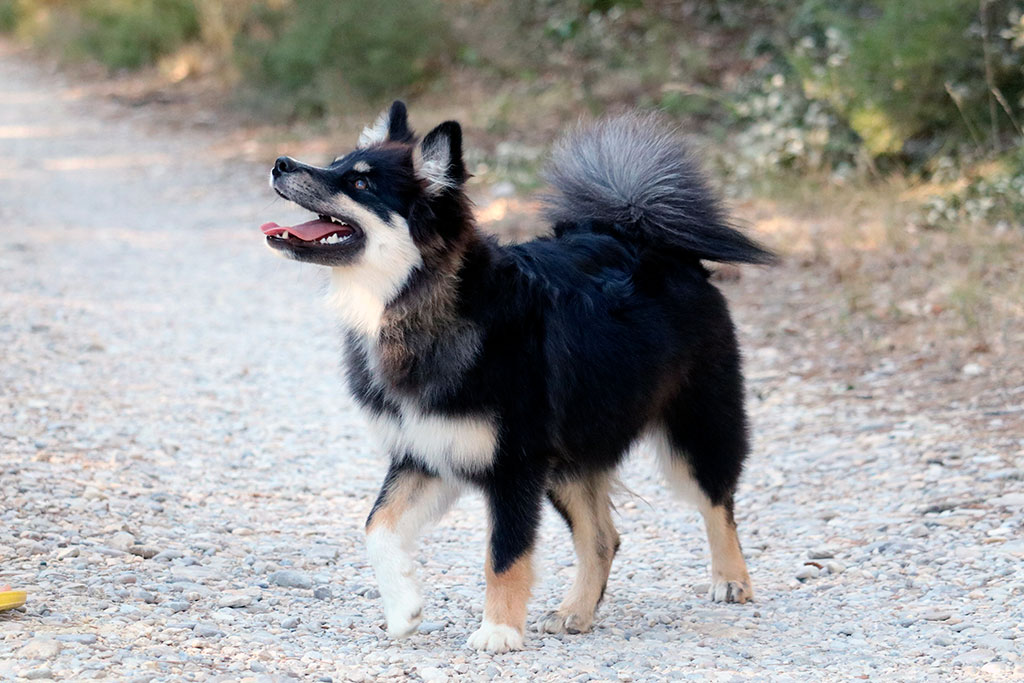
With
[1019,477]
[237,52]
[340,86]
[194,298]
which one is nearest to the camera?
[1019,477]

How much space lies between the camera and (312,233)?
412 centimetres

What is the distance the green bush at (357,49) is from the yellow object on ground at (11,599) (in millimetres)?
13221

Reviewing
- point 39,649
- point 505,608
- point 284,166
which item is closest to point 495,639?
point 505,608

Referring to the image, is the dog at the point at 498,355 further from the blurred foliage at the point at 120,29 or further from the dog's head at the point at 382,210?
the blurred foliage at the point at 120,29

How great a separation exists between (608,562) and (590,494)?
28 cm

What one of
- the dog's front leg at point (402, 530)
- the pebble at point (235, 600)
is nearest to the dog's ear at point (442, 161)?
the dog's front leg at point (402, 530)

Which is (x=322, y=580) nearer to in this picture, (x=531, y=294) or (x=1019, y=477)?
(x=531, y=294)

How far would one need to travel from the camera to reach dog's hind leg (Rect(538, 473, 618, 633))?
4.38 metres

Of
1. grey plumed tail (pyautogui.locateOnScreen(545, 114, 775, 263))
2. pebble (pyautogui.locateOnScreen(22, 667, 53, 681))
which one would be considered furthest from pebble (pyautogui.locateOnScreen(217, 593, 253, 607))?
grey plumed tail (pyautogui.locateOnScreen(545, 114, 775, 263))

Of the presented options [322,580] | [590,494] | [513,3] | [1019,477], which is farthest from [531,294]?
[513,3]

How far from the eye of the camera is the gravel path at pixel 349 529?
3.80m

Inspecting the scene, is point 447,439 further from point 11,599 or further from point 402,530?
point 11,599

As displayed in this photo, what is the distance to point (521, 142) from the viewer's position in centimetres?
1405

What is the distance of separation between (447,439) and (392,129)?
137cm
